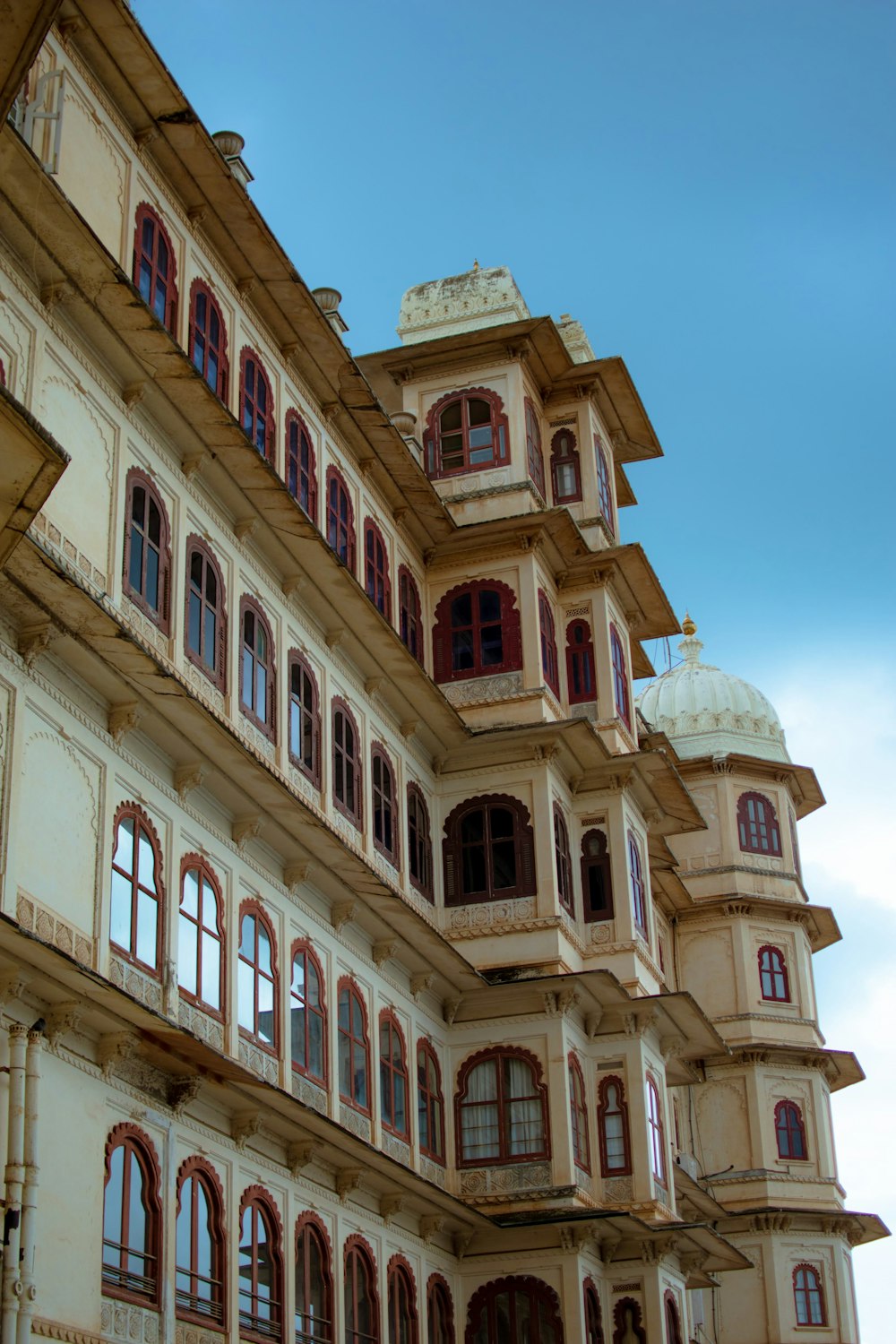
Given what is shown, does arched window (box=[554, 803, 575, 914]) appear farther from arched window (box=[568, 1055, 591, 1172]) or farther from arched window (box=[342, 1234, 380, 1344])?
arched window (box=[342, 1234, 380, 1344])

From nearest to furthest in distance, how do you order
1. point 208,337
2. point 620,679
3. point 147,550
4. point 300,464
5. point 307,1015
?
point 147,550 < point 208,337 < point 307,1015 < point 300,464 < point 620,679

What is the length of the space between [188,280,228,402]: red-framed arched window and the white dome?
90.1ft

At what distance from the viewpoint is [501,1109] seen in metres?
30.0

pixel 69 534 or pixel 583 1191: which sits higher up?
pixel 69 534

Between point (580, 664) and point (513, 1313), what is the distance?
11.6 meters

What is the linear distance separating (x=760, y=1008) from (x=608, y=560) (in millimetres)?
A: 16550

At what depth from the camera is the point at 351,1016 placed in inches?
1050

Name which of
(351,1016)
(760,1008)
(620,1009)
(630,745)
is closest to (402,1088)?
(351,1016)

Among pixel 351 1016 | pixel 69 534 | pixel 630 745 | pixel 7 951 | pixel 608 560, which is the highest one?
pixel 608 560

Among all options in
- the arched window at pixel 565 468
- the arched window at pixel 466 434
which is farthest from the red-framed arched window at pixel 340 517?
the arched window at pixel 565 468

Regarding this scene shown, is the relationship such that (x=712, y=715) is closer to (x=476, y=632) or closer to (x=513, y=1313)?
(x=476, y=632)

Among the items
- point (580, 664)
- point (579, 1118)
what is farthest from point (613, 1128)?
point (580, 664)

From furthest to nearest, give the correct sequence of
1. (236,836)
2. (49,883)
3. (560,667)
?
(560,667)
(236,836)
(49,883)

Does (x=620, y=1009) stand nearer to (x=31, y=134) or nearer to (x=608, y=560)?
(x=608, y=560)
